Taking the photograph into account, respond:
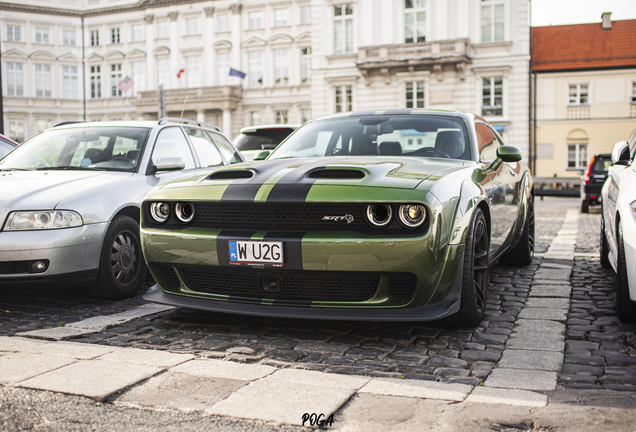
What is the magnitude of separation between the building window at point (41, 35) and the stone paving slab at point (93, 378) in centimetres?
5879

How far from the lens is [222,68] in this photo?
1919 inches

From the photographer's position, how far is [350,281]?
3.54 m

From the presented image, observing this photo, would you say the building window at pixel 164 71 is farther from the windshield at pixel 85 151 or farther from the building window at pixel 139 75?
the windshield at pixel 85 151

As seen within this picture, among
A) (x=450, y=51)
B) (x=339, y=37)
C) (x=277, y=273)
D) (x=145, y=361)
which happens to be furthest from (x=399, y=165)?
(x=339, y=37)

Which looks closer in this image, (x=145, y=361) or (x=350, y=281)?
(x=145, y=361)

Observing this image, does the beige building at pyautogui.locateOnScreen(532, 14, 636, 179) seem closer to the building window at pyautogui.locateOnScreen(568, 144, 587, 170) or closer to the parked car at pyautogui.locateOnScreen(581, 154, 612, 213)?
the building window at pyautogui.locateOnScreen(568, 144, 587, 170)

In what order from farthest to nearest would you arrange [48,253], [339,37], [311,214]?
[339,37] < [48,253] < [311,214]

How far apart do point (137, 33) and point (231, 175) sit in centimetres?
5217

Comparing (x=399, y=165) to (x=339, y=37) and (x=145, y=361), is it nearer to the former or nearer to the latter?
(x=145, y=361)

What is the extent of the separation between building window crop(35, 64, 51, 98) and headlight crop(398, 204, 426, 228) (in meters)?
57.3

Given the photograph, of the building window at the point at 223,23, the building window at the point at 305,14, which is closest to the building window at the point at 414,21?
the building window at the point at 305,14

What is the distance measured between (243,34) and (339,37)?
13154 millimetres

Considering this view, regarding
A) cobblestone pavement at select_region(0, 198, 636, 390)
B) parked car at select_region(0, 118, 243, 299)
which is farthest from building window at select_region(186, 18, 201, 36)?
cobblestone pavement at select_region(0, 198, 636, 390)

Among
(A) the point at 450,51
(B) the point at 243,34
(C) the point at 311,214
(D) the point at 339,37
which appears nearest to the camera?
(C) the point at 311,214
